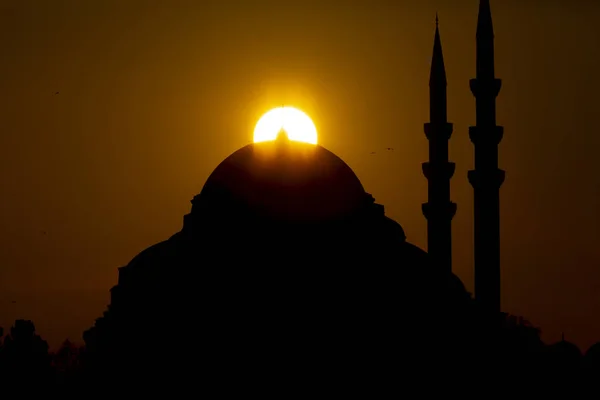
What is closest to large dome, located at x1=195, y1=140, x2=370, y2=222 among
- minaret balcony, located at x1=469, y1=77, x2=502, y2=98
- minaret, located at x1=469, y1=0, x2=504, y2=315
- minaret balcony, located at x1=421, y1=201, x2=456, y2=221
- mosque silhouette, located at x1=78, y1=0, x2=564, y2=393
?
mosque silhouette, located at x1=78, y1=0, x2=564, y2=393

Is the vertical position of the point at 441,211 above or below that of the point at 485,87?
below

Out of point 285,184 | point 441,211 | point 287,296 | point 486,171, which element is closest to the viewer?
point 287,296

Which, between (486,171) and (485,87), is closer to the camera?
(486,171)

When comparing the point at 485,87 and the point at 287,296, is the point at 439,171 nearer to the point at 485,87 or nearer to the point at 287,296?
the point at 485,87

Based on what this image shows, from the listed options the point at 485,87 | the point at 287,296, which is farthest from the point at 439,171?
the point at 287,296

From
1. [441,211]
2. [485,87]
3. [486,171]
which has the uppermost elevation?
[485,87]

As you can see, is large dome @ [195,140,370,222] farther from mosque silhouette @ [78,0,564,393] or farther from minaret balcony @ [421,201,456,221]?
minaret balcony @ [421,201,456,221]

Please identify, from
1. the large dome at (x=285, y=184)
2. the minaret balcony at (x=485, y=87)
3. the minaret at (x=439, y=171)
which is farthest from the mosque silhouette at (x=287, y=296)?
the minaret balcony at (x=485, y=87)

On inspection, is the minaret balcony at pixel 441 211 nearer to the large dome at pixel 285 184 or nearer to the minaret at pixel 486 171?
the minaret at pixel 486 171
